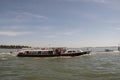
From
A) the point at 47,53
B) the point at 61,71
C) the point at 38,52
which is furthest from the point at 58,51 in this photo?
the point at 61,71

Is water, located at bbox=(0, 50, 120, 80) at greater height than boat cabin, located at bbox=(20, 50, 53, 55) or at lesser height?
lesser

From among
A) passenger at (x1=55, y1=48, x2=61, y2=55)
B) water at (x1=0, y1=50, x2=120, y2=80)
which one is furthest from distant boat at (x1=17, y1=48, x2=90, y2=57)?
water at (x1=0, y1=50, x2=120, y2=80)

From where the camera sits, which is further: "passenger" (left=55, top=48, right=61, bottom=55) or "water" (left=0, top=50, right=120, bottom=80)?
"passenger" (left=55, top=48, right=61, bottom=55)

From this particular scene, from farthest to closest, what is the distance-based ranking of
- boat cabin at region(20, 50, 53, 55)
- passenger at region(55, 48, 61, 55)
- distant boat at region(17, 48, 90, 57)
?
boat cabin at region(20, 50, 53, 55), passenger at region(55, 48, 61, 55), distant boat at region(17, 48, 90, 57)

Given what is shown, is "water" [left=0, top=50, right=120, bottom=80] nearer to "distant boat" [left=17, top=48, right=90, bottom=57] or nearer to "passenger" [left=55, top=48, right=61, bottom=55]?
"distant boat" [left=17, top=48, right=90, bottom=57]

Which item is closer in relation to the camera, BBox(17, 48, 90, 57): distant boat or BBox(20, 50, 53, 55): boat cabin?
BBox(17, 48, 90, 57): distant boat

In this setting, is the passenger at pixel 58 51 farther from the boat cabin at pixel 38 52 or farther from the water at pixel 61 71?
the water at pixel 61 71

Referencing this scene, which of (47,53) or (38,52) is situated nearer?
(47,53)

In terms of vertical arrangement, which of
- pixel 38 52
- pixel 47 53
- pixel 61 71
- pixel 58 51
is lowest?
pixel 61 71

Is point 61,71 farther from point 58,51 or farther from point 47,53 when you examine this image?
point 47,53

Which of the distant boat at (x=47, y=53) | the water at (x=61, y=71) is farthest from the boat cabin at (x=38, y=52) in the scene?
the water at (x=61, y=71)

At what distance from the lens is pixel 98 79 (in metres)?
34.8

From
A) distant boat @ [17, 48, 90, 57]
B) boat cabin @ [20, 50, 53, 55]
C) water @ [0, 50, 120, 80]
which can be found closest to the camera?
water @ [0, 50, 120, 80]

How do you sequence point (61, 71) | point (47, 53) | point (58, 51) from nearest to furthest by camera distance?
point (61, 71), point (58, 51), point (47, 53)
